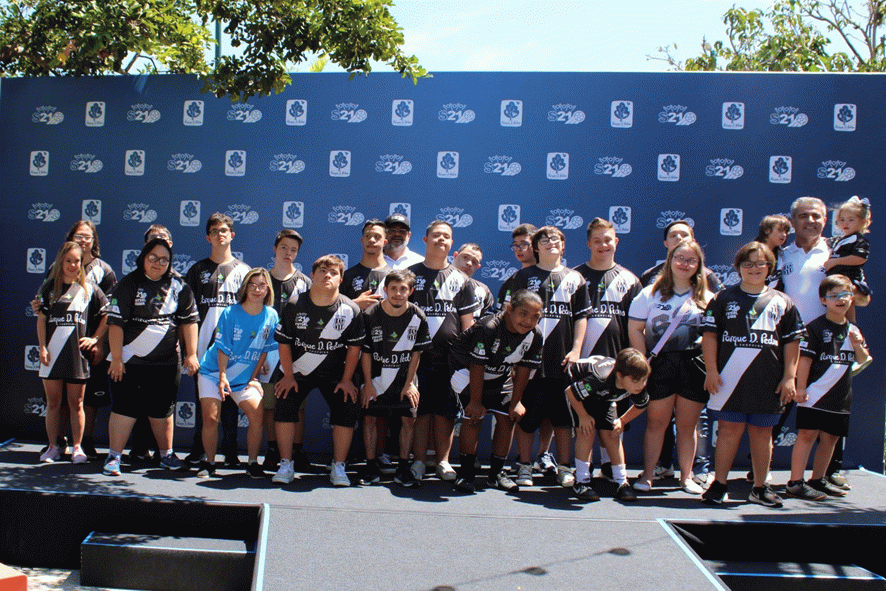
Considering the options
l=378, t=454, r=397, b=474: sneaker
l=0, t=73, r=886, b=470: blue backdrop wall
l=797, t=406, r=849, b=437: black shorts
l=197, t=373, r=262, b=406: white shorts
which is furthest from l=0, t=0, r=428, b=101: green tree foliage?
l=797, t=406, r=849, b=437: black shorts

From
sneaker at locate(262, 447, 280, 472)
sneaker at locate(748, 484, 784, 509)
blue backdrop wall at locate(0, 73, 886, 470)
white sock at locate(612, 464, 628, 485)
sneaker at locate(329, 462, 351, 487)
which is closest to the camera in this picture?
sneaker at locate(748, 484, 784, 509)

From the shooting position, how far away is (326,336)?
438 cm

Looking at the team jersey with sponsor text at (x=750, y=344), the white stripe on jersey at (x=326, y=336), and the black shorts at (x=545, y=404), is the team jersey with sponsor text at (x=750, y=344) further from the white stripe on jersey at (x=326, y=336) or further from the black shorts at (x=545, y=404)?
the white stripe on jersey at (x=326, y=336)

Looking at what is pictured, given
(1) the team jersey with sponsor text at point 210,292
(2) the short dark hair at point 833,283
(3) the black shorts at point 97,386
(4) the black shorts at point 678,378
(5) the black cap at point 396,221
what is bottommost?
(3) the black shorts at point 97,386

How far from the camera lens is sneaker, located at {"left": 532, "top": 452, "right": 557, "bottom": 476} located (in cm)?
468

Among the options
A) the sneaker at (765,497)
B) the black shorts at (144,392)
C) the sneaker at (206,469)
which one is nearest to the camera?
the sneaker at (765,497)

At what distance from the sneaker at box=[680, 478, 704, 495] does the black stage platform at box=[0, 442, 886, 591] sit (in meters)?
0.07

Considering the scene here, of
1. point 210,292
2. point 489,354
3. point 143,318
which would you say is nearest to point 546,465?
point 489,354

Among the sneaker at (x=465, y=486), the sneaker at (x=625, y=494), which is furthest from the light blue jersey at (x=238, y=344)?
the sneaker at (x=625, y=494)

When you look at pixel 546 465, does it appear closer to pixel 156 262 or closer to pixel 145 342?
Result: pixel 145 342

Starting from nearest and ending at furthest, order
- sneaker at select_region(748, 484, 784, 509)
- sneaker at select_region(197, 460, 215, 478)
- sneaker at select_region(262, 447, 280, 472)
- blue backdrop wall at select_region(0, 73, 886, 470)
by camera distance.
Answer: sneaker at select_region(748, 484, 784, 509), sneaker at select_region(197, 460, 215, 478), sneaker at select_region(262, 447, 280, 472), blue backdrop wall at select_region(0, 73, 886, 470)

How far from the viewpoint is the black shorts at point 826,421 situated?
14.2ft

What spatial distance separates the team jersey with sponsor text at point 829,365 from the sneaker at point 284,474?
2997mm

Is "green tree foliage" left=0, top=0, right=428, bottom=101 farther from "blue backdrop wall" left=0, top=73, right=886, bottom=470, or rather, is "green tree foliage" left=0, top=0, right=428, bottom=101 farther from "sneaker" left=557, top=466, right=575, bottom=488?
"sneaker" left=557, top=466, right=575, bottom=488
